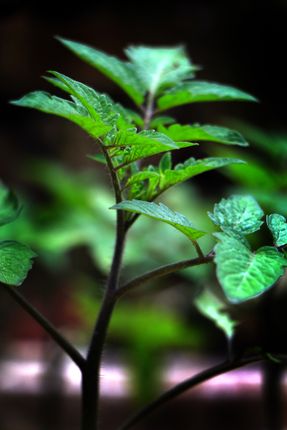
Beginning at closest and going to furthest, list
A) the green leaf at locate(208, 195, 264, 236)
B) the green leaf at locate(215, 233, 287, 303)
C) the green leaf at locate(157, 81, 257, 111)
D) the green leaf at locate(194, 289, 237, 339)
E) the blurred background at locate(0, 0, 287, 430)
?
the green leaf at locate(215, 233, 287, 303) → the green leaf at locate(208, 195, 264, 236) → the green leaf at locate(157, 81, 257, 111) → the green leaf at locate(194, 289, 237, 339) → the blurred background at locate(0, 0, 287, 430)

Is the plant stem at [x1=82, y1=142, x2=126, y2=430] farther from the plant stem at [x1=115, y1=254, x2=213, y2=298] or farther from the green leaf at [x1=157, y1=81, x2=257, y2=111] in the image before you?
the green leaf at [x1=157, y1=81, x2=257, y2=111]

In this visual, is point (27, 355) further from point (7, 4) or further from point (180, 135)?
point (180, 135)

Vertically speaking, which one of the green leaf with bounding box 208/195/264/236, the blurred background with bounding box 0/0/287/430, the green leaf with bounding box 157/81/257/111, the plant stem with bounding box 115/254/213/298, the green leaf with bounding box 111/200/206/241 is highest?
the blurred background with bounding box 0/0/287/430

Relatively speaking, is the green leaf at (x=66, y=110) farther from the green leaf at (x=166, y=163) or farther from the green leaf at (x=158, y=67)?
the green leaf at (x=158, y=67)

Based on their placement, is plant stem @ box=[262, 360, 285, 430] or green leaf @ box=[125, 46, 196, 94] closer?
green leaf @ box=[125, 46, 196, 94]

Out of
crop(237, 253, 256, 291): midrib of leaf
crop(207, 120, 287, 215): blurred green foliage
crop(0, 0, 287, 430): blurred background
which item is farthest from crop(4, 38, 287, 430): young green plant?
crop(207, 120, 287, 215): blurred green foliage

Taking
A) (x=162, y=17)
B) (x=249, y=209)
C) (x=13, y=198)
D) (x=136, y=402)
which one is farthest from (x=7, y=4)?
(x=162, y=17)

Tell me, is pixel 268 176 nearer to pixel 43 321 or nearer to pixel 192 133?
pixel 192 133
